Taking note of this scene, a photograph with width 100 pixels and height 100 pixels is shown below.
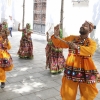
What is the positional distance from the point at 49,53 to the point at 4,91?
76.9 inches

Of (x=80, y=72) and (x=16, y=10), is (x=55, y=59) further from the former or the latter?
(x=16, y=10)

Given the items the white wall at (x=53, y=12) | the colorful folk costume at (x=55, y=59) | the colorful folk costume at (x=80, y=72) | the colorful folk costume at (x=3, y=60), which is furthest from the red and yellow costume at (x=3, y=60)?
the white wall at (x=53, y=12)

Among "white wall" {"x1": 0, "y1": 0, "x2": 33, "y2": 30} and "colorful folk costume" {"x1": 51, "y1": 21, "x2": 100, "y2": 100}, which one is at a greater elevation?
"white wall" {"x1": 0, "y1": 0, "x2": 33, "y2": 30}

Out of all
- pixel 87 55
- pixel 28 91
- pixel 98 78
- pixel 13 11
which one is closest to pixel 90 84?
pixel 98 78

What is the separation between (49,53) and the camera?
6.18 metres

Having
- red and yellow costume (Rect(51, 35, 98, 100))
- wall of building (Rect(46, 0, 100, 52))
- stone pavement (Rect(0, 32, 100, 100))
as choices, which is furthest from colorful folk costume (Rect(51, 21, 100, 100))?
wall of building (Rect(46, 0, 100, 52))

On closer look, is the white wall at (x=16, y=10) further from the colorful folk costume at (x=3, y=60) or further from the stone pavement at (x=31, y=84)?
the colorful folk costume at (x=3, y=60)

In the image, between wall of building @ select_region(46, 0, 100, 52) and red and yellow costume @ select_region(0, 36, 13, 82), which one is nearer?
red and yellow costume @ select_region(0, 36, 13, 82)

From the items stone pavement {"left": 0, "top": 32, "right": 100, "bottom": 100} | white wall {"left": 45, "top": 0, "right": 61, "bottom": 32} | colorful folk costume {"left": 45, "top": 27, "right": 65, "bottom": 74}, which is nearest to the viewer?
stone pavement {"left": 0, "top": 32, "right": 100, "bottom": 100}

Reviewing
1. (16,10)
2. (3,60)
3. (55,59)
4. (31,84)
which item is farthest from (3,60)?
(16,10)

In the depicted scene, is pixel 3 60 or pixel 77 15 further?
pixel 77 15

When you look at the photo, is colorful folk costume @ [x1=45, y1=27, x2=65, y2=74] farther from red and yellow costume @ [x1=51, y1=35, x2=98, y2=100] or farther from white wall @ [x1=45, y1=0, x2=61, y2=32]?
white wall @ [x1=45, y1=0, x2=61, y2=32]

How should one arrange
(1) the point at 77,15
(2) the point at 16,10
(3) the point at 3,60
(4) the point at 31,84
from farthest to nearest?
(2) the point at 16,10
(1) the point at 77,15
(4) the point at 31,84
(3) the point at 3,60

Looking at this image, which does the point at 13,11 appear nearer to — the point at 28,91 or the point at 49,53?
the point at 49,53
